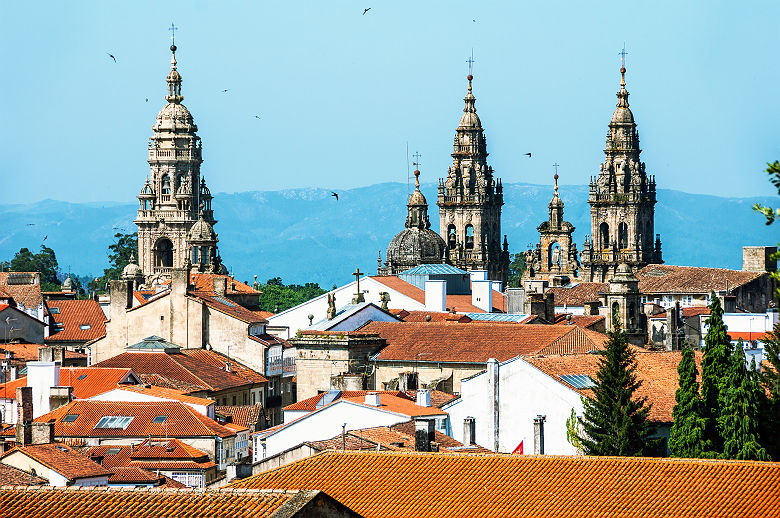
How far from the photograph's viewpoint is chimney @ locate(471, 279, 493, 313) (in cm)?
12644

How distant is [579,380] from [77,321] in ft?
202

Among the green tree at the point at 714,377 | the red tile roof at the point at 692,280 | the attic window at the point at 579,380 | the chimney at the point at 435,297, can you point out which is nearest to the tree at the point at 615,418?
the attic window at the point at 579,380

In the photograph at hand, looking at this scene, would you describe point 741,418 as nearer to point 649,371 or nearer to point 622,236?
point 649,371

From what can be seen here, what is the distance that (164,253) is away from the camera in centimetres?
19762

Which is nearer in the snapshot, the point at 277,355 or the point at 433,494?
the point at 433,494

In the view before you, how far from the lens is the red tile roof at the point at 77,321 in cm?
12219

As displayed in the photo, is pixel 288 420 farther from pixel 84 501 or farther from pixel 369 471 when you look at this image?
pixel 84 501

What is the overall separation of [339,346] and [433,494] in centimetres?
3817

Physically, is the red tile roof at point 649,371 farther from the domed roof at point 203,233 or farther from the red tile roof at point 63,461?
the domed roof at point 203,233

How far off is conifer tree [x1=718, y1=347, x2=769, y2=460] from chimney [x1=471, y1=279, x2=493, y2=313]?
216ft

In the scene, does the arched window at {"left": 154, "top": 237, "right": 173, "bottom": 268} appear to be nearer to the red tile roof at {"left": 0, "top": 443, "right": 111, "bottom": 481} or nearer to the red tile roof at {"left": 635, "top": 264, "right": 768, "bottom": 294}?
the red tile roof at {"left": 635, "top": 264, "right": 768, "bottom": 294}

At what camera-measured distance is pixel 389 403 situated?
69312 mm

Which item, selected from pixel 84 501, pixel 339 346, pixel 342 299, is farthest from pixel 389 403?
pixel 342 299

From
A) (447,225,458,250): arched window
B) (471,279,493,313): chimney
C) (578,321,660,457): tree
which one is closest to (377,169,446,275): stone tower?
(471,279,493,313): chimney
